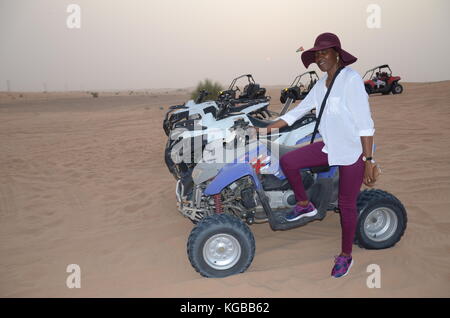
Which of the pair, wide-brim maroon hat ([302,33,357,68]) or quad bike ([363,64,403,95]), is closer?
wide-brim maroon hat ([302,33,357,68])

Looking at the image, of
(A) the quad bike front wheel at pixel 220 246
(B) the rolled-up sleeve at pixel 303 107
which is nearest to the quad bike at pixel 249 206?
(A) the quad bike front wheel at pixel 220 246

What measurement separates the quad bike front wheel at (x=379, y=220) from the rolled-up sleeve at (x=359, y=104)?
1.15 metres

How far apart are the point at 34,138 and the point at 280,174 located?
11.4 m

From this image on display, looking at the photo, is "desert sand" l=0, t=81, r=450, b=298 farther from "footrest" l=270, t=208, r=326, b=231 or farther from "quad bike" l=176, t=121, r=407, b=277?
"footrest" l=270, t=208, r=326, b=231

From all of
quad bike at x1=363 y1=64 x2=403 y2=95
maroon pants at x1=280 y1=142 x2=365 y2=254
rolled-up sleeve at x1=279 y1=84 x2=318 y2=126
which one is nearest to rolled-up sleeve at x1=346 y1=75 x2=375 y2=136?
maroon pants at x1=280 y1=142 x2=365 y2=254

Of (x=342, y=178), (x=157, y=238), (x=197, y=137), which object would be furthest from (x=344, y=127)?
(x=197, y=137)

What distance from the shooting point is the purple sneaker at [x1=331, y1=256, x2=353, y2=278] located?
351cm

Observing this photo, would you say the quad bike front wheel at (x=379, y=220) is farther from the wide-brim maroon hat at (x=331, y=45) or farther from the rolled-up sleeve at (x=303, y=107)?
the wide-brim maroon hat at (x=331, y=45)

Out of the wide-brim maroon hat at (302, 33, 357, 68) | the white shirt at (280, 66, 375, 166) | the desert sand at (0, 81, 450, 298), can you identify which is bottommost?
the desert sand at (0, 81, 450, 298)

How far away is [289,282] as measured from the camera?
11.5 feet

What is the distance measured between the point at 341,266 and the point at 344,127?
1282 millimetres

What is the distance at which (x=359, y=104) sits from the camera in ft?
10.0

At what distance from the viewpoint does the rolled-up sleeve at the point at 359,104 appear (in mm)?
3059
